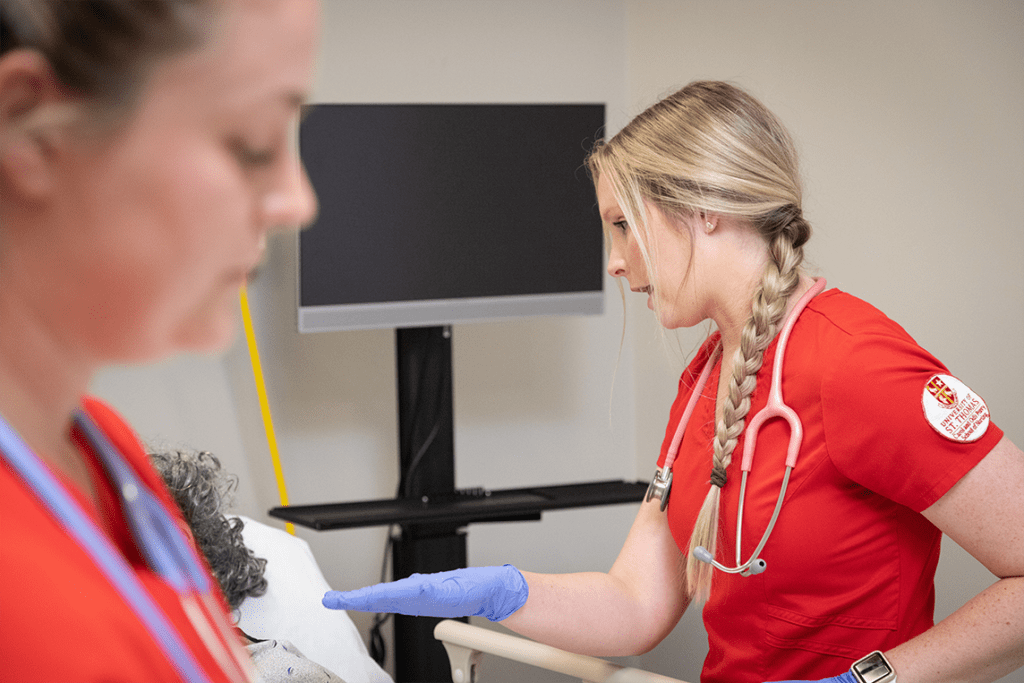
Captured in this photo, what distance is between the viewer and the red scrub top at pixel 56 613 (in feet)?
0.85

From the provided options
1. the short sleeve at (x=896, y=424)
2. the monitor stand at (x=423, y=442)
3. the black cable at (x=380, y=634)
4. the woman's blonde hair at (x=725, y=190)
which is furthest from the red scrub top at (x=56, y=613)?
the black cable at (x=380, y=634)

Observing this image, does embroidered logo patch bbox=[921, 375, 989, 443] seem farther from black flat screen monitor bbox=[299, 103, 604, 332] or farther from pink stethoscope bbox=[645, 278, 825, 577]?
black flat screen monitor bbox=[299, 103, 604, 332]

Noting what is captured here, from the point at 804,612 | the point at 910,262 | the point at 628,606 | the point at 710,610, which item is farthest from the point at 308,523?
the point at 910,262

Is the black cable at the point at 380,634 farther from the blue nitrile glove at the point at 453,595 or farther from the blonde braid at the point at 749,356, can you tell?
the blonde braid at the point at 749,356

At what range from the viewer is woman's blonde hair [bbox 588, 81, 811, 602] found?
126 centimetres

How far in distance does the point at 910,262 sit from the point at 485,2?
143 centimetres

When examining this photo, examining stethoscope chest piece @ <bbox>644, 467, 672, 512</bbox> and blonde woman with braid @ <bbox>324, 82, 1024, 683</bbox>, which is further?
stethoscope chest piece @ <bbox>644, 467, 672, 512</bbox>

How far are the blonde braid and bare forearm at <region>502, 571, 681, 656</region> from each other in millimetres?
209

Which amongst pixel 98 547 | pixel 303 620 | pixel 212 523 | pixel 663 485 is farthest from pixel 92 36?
pixel 303 620

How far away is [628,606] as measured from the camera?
145 cm

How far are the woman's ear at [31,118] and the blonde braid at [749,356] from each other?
1.10 metres

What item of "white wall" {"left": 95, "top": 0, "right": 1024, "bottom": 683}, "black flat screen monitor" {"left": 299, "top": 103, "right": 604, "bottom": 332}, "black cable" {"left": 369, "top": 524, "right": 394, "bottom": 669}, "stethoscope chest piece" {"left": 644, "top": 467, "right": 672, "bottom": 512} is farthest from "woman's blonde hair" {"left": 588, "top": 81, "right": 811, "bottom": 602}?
"black cable" {"left": 369, "top": 524, "right": 394, "bottom": 669}

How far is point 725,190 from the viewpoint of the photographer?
4.12ft

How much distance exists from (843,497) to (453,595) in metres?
0.58
